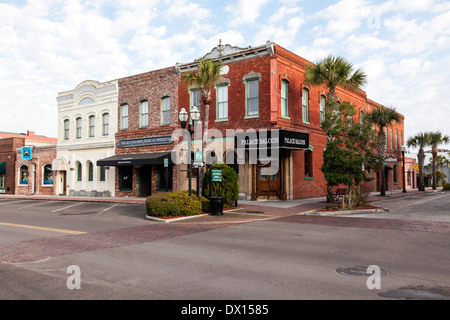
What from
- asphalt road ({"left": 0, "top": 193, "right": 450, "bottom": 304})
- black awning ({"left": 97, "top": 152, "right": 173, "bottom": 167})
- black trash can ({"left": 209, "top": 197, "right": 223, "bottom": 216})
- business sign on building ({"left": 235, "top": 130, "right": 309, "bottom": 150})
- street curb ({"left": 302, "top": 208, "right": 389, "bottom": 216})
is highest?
business sign on building ({"left": 235, "top": 130, "right": 309, "bottom": 150})

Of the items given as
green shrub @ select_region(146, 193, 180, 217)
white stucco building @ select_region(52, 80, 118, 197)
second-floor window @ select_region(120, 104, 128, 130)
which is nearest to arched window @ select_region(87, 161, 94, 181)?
white stucco building @ select_region(52, 80, 118, 197)

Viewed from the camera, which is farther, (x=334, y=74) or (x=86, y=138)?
(x=86, y=138)

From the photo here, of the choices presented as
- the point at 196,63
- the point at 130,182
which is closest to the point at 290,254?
the point at 196,63

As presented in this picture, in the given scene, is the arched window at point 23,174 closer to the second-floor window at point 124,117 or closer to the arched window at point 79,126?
the arched window at point 79,126

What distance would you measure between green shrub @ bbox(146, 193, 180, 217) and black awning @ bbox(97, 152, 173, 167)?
31.2 ft

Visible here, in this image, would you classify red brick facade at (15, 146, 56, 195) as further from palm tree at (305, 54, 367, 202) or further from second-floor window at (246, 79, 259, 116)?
palm tree at (305, 54, 367, 202)

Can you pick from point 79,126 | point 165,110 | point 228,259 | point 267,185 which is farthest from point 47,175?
point 228,259

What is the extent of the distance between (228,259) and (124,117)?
78.5 feet

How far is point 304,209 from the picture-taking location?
1775 cm

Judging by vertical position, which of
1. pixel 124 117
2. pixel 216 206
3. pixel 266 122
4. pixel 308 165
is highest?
pixel 124 117

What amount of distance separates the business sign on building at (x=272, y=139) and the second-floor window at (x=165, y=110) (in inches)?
270

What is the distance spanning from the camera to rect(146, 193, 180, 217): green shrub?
15.2 metres

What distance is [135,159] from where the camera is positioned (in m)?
26.1

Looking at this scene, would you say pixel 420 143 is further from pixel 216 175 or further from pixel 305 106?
pixel 216 175
